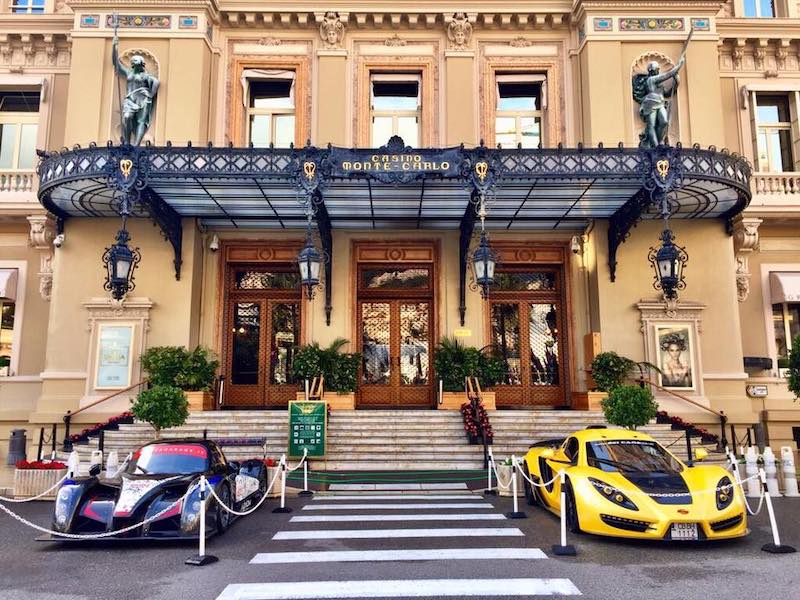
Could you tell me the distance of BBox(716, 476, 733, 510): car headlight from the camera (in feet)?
25.2

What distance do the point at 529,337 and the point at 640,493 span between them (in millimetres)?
10957

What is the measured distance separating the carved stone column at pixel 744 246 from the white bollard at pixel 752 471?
656 centimetres

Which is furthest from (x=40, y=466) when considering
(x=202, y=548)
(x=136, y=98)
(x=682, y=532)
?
(x=682, y=532)

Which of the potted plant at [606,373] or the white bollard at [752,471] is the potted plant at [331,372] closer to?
the potted plant at [606,373]

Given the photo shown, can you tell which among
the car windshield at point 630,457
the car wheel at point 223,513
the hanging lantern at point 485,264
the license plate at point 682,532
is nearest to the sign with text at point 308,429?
the car wheel at point 223,513

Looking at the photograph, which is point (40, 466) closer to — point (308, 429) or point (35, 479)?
point (35, 479)

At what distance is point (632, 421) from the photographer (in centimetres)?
1223

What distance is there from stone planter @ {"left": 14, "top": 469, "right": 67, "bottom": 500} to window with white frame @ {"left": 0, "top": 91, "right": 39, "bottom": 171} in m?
10.7

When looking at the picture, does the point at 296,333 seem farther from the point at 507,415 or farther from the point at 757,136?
the point at 757,136

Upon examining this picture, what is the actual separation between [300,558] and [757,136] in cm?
1832

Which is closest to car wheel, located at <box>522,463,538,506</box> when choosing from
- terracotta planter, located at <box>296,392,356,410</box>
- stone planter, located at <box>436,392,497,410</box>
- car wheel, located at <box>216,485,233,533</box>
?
car wheel, located at <box>216,485,233,533</box>

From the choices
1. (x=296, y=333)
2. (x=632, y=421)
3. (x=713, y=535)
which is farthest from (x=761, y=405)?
(x=296, y=333)

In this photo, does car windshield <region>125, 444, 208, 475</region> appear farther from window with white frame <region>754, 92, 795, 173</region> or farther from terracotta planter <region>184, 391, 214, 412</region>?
window with white frame <region>754, 92, 795, 173</region>

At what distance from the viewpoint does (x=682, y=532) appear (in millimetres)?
7332
